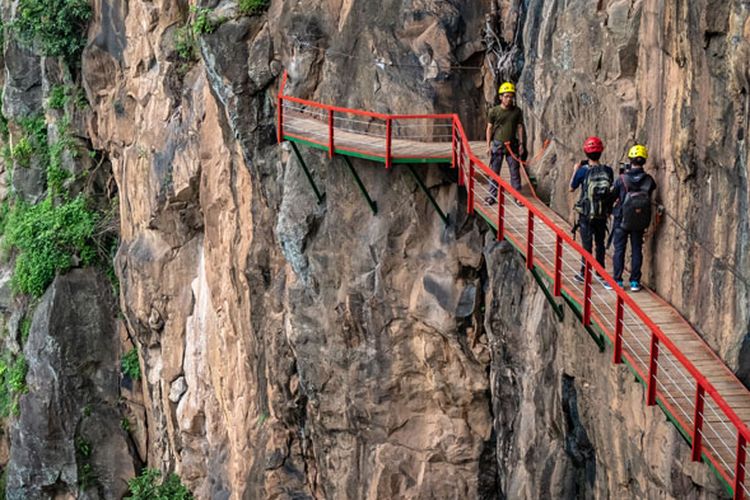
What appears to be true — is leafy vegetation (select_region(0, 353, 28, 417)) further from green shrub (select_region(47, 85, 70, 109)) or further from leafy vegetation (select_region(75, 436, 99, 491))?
green shrub (select_region(47, 85, 70, 109))

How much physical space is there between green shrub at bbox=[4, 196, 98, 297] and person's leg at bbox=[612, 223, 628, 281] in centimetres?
1800

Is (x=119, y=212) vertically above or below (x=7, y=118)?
below

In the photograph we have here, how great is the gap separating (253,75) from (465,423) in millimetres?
6488

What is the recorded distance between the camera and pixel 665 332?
452 inches

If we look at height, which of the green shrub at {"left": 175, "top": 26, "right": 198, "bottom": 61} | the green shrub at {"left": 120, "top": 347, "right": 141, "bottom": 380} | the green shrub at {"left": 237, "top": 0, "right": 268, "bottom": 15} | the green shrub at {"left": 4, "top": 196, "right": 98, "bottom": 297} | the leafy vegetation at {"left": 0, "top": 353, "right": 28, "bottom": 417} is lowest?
the leafy vegetation at {"left": 0, "top": 353, "right": 28, "bottom": 417}

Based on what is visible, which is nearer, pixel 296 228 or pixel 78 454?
pixel 296 228

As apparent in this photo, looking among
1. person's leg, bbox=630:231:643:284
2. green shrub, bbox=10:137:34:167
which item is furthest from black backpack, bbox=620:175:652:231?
green shrub, bbox=10:137:34:167

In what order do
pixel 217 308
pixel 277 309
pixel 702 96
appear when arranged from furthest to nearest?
pixel 217 308, pixel 277 309, pixel 702 96

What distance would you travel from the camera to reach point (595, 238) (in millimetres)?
12883

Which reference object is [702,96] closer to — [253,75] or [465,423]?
[465,423]

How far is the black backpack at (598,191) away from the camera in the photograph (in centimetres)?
1262

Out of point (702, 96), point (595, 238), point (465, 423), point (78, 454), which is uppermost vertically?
point (702, 96)

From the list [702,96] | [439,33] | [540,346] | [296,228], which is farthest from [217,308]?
[702,96]

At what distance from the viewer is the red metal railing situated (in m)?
10.2
